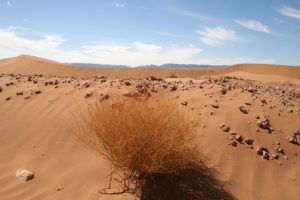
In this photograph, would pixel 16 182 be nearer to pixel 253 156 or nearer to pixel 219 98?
pixel 253 156

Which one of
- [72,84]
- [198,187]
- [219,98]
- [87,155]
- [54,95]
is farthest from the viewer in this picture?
[72,84]

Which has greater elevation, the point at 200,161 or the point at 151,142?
the point at 151,142

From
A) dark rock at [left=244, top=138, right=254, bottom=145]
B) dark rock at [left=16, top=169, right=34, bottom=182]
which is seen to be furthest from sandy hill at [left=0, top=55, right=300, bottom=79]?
dark rock at [left=16, top=169, right=34, bottom=182]

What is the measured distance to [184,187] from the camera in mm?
3543

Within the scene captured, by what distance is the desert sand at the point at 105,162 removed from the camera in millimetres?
3855

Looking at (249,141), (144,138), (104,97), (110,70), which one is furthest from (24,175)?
(110,70)

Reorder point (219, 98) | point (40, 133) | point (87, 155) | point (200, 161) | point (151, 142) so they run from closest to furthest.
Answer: point (151, 142) < point (200, 161) < point (87, 155) < point (40, 133) < point (219, 98)

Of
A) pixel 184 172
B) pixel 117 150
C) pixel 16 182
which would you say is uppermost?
pixel 117 150

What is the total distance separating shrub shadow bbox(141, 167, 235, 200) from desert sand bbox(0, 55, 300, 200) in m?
0.16

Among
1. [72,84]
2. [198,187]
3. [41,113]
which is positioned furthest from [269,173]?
[72,84]

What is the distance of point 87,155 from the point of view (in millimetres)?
4383

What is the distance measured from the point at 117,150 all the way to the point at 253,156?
176 cm

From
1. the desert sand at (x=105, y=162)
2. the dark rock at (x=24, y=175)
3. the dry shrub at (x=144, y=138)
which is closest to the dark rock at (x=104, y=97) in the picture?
the desert sand at (x=105, y=162)

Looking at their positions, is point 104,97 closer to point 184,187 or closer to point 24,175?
point 24,175
